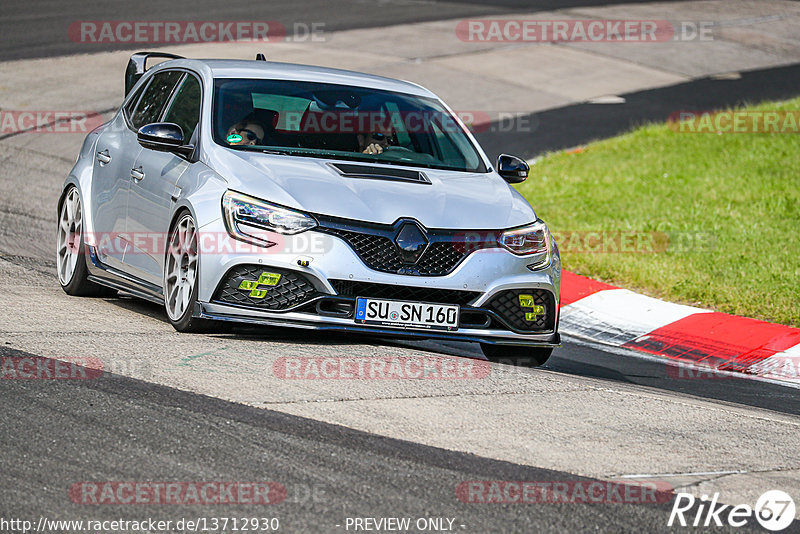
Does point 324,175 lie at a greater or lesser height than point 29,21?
greater

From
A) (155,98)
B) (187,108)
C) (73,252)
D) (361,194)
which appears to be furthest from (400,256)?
(73,252)

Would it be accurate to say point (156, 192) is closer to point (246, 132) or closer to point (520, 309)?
point (246, 132)

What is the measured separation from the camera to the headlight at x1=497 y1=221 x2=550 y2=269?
723 cm

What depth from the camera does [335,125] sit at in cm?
799

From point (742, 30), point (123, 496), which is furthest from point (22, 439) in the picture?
point (742, 30)

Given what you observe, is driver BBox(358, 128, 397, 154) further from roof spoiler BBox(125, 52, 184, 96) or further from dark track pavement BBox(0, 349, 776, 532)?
dark track pavement BBox(0, 349, 776, 532)

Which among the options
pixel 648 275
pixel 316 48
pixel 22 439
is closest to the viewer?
pixel 22 439

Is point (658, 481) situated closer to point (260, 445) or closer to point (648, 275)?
point (260, 445)

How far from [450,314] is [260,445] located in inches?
88.0

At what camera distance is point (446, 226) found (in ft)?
22.9

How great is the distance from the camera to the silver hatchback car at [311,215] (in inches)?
268

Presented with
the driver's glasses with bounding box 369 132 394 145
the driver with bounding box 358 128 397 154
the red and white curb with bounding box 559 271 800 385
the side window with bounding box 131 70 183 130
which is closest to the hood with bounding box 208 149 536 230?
the driver with bounding box 358 128 397 154

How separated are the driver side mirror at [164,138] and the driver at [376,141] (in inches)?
43.4

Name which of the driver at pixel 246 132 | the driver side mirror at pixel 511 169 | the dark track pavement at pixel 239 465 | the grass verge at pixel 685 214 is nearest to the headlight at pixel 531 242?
the driver side mirror at pixel 511 169
